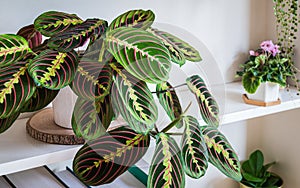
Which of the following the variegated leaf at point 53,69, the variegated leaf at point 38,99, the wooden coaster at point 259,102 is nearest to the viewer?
the variegated leaf at point 53,69

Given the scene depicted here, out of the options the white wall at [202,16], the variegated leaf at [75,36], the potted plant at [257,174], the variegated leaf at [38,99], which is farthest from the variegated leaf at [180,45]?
the potted plant at [257,174]

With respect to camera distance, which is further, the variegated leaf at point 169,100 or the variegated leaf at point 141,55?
the variegated leaf at point 169,100

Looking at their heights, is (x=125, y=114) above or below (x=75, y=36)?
below

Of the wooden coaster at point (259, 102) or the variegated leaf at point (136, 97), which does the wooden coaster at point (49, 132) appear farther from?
the wooden coaster at point (259, 102)

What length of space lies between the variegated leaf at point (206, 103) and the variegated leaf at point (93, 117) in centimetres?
19

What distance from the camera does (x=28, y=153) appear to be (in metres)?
0.98

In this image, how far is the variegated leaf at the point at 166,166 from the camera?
2.68 feet

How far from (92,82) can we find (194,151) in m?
0.23

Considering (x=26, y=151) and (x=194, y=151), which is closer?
(x=194, y=151)

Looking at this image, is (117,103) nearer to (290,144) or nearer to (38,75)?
(38,75)

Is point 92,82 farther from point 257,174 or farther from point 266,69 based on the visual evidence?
point 257,174

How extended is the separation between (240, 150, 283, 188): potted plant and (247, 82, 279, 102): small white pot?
0.40m

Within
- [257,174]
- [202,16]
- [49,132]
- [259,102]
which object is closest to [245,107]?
[259,102]

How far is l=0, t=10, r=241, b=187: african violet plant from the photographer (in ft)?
2.55
